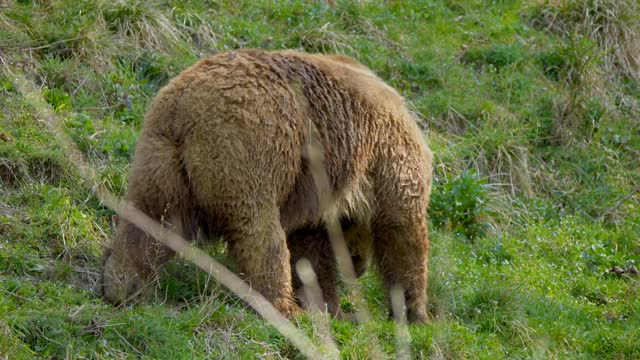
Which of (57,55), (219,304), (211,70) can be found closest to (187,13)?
(57,55)

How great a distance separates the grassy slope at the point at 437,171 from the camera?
19.2 feet

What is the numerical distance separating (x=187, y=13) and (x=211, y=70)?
165 inches

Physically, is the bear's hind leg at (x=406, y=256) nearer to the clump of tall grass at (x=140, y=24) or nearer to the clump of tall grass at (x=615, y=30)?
the clump of tall grass at (x=140, y=24)

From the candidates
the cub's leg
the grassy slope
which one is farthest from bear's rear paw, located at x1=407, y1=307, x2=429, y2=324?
the cub's leg

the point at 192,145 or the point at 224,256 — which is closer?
the point at 192,145

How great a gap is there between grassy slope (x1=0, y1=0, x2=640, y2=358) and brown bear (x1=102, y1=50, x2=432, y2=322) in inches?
15.2

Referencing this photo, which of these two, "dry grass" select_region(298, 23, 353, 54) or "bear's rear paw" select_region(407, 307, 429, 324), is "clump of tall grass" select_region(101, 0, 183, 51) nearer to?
"dry grass" select_region(298, 23, 353, 54)

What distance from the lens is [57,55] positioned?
348 inches

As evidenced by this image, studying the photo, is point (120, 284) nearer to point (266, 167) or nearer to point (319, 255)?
point (266, 167)

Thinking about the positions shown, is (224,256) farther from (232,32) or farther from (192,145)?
(232,32)

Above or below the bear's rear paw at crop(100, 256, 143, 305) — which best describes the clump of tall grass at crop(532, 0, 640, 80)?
below

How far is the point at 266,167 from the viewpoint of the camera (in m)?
5.90

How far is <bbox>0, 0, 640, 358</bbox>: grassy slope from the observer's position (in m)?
5.86

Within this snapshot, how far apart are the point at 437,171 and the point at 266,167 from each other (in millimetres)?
3864
